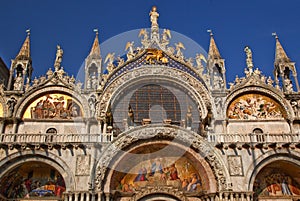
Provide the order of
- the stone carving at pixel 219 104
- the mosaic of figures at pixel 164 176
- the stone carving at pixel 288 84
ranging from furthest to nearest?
the stone carving at pixel 288 84 → the stone carving at pixel 219 104 → the mosaic of figures at pixel 164 176

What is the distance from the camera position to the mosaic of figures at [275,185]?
15391mm

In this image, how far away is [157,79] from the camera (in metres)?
18.2

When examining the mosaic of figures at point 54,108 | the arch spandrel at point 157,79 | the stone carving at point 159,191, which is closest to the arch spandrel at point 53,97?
the mosaic of figures at point 54,108

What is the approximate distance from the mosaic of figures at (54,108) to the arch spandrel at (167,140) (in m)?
3.19

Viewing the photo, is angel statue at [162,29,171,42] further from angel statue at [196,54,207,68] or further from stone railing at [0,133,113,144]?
stone railing at [0,133,113,144]

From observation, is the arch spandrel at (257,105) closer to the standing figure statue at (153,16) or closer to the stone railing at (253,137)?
the stone railing at (253,137)

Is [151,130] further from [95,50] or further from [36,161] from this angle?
[95,50]

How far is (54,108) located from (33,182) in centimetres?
362

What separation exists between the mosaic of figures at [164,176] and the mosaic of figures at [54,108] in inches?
159

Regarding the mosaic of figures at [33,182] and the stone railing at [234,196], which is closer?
the stone railing at [234,196]

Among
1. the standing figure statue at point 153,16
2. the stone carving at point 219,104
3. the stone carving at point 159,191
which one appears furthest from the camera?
the standing figure statue at point 153,16

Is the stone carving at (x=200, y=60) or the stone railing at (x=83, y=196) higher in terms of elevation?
the stone carving at (x=200, y=60)

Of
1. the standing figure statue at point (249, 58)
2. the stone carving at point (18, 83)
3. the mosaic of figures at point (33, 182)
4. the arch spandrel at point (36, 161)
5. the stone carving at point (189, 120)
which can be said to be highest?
the standing figure statue at point (249, 58)

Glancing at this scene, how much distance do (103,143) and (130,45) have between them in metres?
6.32
